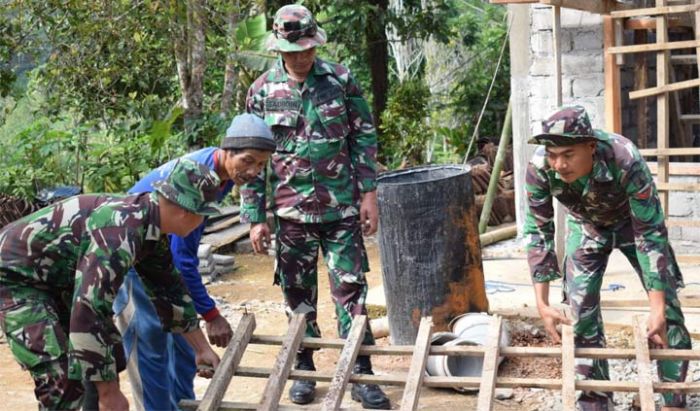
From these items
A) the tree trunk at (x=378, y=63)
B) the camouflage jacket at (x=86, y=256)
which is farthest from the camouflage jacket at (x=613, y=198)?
the tree trunk at (x=378, y=63)

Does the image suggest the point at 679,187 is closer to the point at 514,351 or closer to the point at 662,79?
the point at 662,79

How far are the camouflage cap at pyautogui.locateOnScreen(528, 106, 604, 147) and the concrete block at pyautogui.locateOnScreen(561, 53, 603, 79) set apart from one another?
4.05m

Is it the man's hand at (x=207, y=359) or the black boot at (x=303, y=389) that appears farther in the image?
the black boot at (x=303, y=389)

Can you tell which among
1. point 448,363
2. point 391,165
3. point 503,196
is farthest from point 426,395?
point 391,165

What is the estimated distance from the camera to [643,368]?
3.88 m

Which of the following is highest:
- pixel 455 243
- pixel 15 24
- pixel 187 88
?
pixel 15 24

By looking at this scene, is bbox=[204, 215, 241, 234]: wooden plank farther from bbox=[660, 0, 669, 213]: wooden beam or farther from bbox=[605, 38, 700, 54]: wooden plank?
bbox=[660, 0, 669, 213]: wooden beam

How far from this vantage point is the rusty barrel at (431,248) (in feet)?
18.4

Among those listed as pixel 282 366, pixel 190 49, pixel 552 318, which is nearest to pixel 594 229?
pixel 552 318

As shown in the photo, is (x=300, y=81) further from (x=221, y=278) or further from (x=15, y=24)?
(x=15, y=24)

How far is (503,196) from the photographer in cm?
1015

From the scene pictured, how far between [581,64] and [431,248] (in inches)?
116

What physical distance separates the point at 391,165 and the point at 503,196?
2.92 metres

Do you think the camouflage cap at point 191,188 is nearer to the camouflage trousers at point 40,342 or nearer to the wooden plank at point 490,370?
the camouflage trousers at point 40,342
